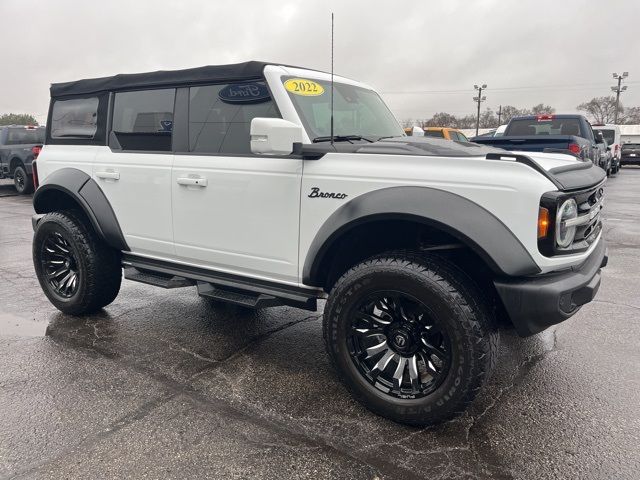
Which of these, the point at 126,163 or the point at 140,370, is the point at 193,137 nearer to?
the point at 126,163

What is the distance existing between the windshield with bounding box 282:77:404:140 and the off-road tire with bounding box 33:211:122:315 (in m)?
2.17

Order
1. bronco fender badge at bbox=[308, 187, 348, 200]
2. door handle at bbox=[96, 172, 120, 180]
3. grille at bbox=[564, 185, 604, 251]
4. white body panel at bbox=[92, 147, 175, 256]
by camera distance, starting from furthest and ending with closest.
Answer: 1. door handle at bbox=[96, 172, 120, 180]
2. white body panel at bbox=[92, 147, 175, 256]
3. bronco fender badge at bbox=[308, 187, 348, 200]
4. grille at bbox=[564, 185, 604, 251]

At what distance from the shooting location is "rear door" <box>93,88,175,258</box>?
371cm

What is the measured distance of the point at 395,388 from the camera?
9.20 feet

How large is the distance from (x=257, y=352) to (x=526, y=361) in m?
1.91

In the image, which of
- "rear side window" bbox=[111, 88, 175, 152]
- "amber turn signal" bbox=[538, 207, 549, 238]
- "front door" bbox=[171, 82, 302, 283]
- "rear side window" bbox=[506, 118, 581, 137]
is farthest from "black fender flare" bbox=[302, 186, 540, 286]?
"rear side window" bbox=[506, 118, 581, 137]

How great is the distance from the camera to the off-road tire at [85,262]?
420 centimetres

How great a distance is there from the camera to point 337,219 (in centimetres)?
285

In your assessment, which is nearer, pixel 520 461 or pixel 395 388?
pixel 520 461

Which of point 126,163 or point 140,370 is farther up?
point 126,163

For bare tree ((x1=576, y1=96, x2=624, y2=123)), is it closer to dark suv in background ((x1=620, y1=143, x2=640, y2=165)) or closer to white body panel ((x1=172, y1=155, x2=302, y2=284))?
dark suv in background ((x1=620, y1=143, x2=640, y2=165))

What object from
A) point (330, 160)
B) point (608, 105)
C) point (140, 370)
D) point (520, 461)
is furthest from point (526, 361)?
point (608, 105)

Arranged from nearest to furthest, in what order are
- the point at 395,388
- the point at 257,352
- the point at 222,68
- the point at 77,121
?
the point at 395,388, the point at 222,68, the point at 257,352, the point at 77,121

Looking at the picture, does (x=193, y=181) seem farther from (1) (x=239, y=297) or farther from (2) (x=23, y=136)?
(2) (x=23, y=136)
